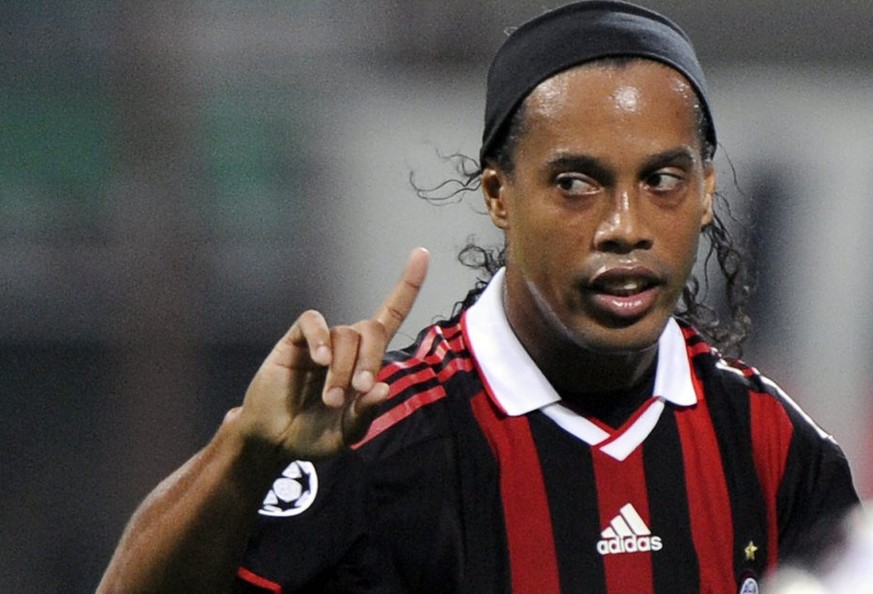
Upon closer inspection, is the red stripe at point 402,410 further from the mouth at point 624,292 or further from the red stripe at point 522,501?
the mouth at point 624,292

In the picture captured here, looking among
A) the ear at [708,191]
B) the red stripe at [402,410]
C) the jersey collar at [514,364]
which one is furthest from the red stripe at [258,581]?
the ear at [708,191]

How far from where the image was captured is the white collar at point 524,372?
238 cm

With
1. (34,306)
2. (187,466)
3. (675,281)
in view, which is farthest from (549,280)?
(34,306)

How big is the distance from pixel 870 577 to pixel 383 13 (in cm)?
396

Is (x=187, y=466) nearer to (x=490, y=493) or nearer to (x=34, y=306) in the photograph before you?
(x=490, y=493)

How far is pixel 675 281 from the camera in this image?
228 centimetres

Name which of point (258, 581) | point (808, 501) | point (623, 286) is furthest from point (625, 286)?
point (258, 581)

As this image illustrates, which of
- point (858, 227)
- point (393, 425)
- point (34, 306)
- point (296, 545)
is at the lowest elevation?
point (296, 545)

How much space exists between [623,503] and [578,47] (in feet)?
1.99

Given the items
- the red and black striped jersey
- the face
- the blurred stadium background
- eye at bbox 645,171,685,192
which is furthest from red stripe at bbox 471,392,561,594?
the blurred stadium background

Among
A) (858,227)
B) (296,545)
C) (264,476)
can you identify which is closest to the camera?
(264,476)

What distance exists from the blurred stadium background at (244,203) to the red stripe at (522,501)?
3008 millimetres

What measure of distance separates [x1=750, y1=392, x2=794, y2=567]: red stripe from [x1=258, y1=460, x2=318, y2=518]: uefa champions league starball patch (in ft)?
2.07

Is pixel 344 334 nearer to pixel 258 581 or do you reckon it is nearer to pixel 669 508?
pixel 258 581
